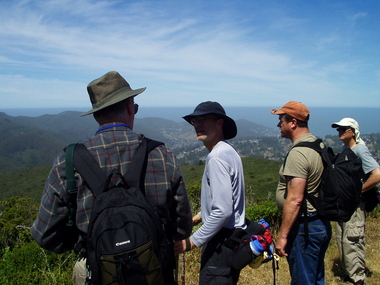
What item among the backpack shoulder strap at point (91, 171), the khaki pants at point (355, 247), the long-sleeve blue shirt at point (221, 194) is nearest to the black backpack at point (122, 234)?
the backpack shoulder strap at point (91, 171)

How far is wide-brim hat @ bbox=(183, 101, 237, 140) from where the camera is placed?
7.35ft

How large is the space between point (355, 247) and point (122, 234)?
123 inches

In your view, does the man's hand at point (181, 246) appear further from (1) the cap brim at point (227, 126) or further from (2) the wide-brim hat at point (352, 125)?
(2) the wide-brim hat at point (352, 125)

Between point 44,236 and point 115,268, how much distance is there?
551 millimetres

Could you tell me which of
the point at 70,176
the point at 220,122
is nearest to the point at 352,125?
the point at 220,122

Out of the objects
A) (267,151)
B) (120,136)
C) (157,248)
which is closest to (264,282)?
(157,248)

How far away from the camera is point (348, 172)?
2.54 m

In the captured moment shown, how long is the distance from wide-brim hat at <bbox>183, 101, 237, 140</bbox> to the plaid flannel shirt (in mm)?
620

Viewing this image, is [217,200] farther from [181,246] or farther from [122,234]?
[122,234]

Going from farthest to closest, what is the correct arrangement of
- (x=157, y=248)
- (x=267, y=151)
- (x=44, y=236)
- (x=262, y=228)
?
(x=267, y=151) → (x=262, y=228) → (x=44, y=236) → (x=157, y=248)

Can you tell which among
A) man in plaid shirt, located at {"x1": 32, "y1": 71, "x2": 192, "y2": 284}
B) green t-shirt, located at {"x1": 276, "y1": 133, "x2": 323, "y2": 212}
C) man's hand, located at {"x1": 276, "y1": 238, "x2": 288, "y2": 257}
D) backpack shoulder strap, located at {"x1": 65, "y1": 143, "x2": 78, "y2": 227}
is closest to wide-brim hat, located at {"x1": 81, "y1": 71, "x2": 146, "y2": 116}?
man in plaid shirt, located at {"x1": 32, "y1": 71, "x2": 192, "y2": 284}

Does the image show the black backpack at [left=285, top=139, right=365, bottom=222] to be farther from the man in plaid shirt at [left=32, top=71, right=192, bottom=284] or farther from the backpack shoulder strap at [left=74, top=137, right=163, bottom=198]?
the backpack shoulder strap at [left=74, top=137, right=163, bottom=198]

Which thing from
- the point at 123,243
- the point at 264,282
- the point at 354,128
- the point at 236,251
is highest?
the point at 354,128

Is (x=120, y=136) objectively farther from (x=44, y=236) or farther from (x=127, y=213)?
(x=44, y=236)
